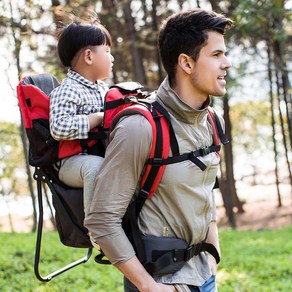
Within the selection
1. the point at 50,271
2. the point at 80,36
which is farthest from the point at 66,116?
the point at 50,271

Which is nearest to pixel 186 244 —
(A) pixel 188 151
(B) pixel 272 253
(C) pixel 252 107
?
(A) pixel 188 151

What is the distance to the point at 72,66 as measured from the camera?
2.55 m

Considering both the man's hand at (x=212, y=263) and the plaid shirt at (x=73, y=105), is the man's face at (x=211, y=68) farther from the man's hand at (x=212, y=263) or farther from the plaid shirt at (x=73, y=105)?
the man's hand at (x=212, y=263)

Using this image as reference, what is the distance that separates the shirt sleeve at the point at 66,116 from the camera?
224 centimetres

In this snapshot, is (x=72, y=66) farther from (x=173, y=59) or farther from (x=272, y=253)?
(x=272, y=253)

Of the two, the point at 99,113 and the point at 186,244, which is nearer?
the point at 186,244

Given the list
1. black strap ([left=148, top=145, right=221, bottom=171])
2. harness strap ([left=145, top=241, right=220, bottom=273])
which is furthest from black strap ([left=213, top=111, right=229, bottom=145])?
harness strap ([left=145, top=241, right=220, bottom=273])

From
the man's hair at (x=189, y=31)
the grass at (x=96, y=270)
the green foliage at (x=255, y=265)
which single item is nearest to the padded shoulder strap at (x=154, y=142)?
the man's hair at (x=189, y=31)

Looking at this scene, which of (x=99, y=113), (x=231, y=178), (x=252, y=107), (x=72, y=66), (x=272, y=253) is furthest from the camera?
(x=252, y=107)

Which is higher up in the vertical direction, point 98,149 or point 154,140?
point 154,140

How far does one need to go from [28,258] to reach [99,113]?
4789 mm

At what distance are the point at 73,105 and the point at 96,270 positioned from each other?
4.34 metres

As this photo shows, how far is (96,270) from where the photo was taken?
6355 millimetres

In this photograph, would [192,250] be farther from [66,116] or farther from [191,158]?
[66,116]
